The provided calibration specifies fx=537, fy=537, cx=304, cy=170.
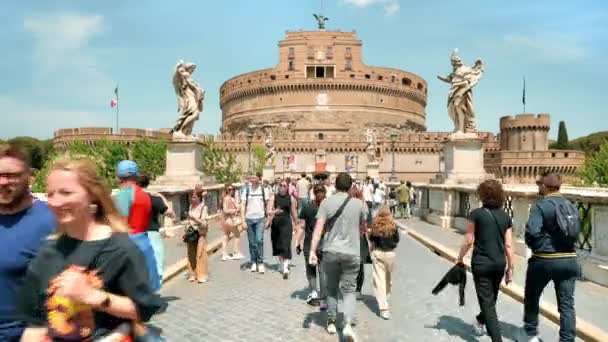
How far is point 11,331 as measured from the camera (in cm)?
249

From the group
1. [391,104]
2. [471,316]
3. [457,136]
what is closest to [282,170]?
[391,104]

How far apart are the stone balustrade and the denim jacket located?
2852 millimetres

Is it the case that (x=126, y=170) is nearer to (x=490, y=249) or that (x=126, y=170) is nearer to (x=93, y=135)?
(x=490, y=249)

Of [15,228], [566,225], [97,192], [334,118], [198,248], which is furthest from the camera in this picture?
[334,118]

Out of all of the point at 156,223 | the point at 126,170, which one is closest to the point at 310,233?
the point at 156,223

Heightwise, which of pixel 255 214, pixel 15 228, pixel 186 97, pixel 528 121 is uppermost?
pixel 528 121

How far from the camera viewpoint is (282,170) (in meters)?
63.7

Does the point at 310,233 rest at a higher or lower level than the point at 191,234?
higher

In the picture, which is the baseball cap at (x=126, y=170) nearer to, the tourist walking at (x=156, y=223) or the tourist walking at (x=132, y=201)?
the tourist walking at (x=132, y=201)

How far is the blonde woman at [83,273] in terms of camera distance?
2.01 meters

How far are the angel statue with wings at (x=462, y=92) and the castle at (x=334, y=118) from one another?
48203 millimetres

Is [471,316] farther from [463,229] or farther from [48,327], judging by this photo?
[463,229]

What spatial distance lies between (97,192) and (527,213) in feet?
27.9

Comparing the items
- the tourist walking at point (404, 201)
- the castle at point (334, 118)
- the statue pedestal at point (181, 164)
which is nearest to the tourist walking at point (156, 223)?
the statue pedestal at point (181, 164)
